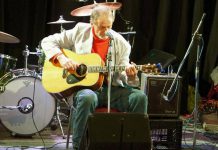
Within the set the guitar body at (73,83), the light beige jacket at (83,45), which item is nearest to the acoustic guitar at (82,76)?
the guitar body at (73,83)

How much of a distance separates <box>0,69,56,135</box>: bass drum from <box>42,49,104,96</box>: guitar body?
63cm

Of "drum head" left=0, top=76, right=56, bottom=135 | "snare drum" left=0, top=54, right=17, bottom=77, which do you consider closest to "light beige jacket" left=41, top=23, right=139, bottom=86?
"snare drum" left=0, top=54, right=17, bottom=77

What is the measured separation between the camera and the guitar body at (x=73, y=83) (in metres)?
3.75

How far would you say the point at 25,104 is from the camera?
179 inches

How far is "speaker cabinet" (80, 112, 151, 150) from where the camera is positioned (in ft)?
10.3

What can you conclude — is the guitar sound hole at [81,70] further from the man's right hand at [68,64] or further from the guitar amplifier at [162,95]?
the guitar amplifier at [162,95]

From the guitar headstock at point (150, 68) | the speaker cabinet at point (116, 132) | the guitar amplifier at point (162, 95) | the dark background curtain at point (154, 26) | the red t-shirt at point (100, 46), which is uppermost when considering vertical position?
the dark background curtain at point (154, 26)

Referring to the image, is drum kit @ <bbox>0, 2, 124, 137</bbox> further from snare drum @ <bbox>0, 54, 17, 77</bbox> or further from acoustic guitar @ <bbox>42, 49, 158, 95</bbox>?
acoustic guitar @ <bbox>42, 49, 158, 95</bbox>

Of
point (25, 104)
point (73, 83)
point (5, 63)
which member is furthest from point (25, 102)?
point (73, 83)

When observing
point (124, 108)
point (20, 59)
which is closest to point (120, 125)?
point (124, 108)

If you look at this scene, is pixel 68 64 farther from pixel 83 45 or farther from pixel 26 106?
pixel 26 106

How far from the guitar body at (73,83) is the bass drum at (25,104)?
634 mm

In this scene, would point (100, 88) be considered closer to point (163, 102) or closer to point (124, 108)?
point (124, 108)

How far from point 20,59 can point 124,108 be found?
2284mm
